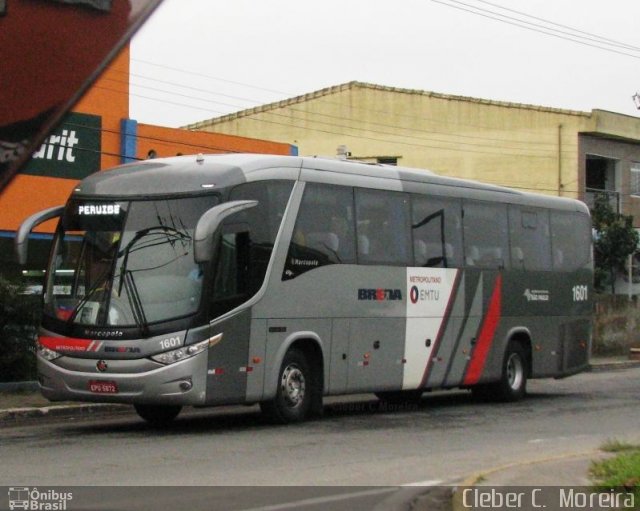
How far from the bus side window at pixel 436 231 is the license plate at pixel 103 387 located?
5.63 metres

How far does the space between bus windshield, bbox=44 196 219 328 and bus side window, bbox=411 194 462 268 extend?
4388mm

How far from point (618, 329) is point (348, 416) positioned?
22.7 metres

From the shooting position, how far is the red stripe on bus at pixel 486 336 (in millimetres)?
18203

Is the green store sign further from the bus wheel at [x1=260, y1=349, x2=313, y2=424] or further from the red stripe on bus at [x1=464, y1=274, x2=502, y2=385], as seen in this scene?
the bus wheel at [x1=260, y1=349, x2=313, y2=424]

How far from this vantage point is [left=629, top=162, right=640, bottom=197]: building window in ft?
147

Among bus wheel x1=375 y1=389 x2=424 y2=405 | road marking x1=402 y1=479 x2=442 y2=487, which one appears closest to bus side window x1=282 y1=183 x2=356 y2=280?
bus wheel x1=375 y1=389 x2=424 y2=405

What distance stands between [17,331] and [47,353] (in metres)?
4.66

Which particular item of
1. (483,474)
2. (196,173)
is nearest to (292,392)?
(196,173)

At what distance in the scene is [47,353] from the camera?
13.6 meters

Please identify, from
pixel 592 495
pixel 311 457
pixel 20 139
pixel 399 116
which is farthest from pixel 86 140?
pixel 399 116

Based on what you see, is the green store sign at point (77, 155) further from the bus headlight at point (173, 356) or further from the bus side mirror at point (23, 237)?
the bus headlight at point (173, 356)

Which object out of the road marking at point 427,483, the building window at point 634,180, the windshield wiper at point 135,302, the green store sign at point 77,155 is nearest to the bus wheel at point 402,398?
the windshield wiper at point 135,302

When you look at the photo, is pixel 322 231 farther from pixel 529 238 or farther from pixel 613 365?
pixel 613 365

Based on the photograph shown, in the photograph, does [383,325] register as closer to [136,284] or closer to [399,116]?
[136,284]
